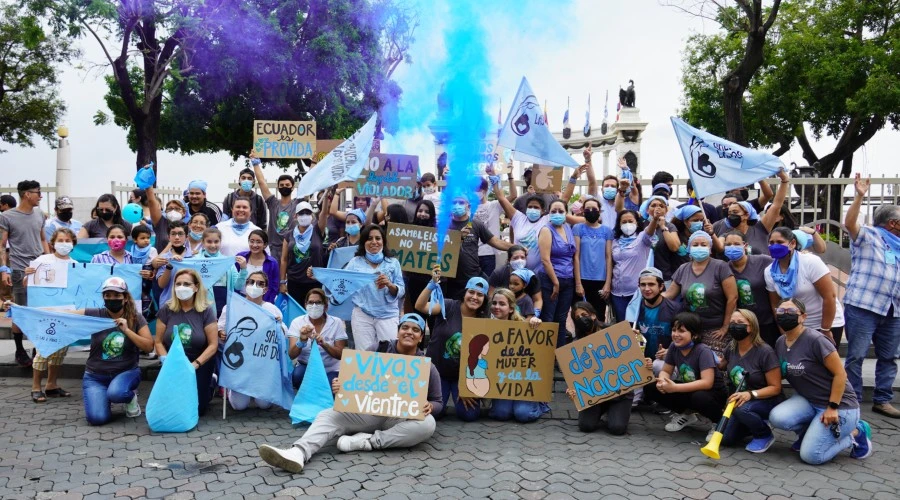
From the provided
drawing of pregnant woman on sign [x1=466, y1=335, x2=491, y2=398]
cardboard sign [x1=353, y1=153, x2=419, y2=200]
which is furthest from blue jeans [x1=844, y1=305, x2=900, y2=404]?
cardboard sign [x1=353, y1=153, x2=419, y2=200]

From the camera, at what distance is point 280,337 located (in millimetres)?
7777

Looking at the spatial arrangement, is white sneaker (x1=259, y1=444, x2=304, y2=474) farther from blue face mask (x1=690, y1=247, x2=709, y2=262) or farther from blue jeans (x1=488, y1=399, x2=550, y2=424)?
blue face mask (x1=690, y1=247, x2=709, y2=262)

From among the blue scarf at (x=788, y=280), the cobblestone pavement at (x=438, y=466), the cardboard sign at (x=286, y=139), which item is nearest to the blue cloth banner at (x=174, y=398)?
the cobblestone pavement at (x=438, y=466)

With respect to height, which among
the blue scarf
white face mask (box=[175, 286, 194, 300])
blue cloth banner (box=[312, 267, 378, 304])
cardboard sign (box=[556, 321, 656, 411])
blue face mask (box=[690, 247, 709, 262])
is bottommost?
cardboard sign (box=[556, 321, 656, 411])

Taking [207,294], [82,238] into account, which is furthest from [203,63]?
[207,294]

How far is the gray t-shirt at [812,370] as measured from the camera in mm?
6379

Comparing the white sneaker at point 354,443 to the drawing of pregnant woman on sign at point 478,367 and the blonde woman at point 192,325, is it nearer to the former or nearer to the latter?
the drawing of pregnant woman on sign at point 478,367

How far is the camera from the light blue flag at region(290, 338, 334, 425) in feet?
23.6

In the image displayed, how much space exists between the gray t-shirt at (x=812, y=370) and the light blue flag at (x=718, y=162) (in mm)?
2555

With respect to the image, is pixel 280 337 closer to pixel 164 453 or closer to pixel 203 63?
pixel 164 453

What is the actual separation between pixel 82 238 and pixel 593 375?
622 centimetres

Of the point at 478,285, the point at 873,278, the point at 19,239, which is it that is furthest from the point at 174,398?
the point at 873,278

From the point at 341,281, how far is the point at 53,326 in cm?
293

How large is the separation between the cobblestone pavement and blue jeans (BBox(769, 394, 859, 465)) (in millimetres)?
121
